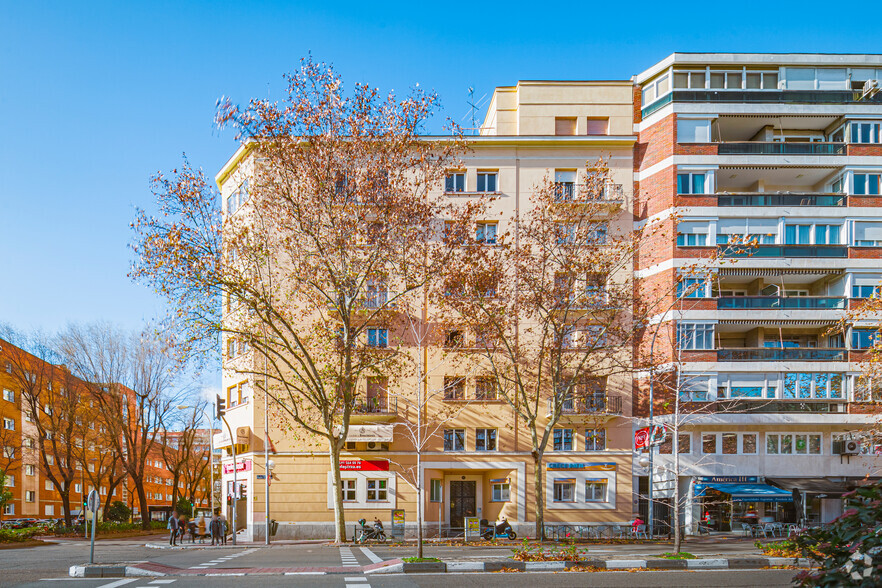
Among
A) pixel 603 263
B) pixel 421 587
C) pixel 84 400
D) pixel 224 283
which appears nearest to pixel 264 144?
pixel 224 283

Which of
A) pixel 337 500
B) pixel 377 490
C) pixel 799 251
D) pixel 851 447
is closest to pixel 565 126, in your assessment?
pixel 799 251

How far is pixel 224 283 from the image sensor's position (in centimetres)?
2947

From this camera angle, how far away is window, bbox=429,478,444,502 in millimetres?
39547

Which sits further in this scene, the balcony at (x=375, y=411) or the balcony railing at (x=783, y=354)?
the balcony railing at (x=783, y=354)

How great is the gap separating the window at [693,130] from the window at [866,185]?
801 centimetres

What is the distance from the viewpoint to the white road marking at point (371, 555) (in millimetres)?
22781

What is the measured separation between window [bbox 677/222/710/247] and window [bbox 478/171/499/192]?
9577 mm

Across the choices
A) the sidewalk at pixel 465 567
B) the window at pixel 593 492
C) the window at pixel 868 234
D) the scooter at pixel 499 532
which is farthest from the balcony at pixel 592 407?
the sidewalk at pixel 465 567

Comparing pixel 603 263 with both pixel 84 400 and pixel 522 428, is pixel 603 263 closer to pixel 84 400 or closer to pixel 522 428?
pixel 522 428

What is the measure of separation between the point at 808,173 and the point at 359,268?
83.9 feet

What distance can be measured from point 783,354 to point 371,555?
983 inches

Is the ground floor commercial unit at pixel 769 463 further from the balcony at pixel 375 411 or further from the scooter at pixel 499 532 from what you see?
the balcony at pixel 375 411

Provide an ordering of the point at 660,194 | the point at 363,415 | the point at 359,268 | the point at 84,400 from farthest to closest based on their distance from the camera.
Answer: the point at 84,400 → the point at 660,194 → the point at 363,415 → the point at 359,268

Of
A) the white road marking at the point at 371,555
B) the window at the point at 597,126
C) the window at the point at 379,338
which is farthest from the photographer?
the window at the point at 597,126
